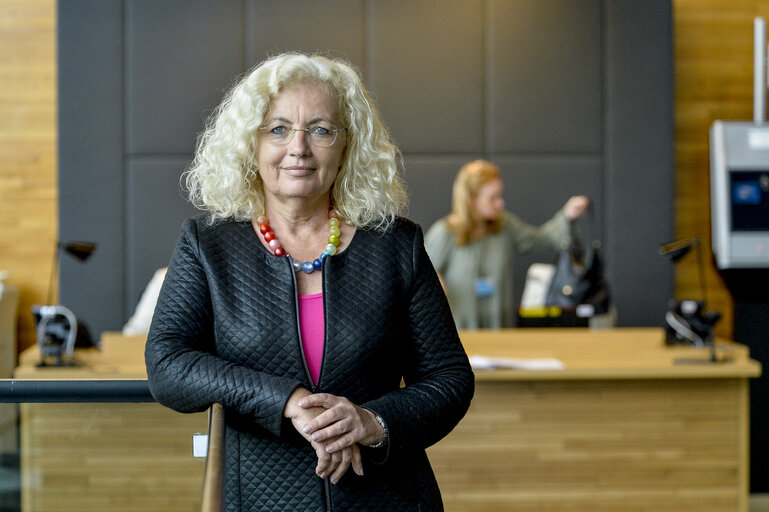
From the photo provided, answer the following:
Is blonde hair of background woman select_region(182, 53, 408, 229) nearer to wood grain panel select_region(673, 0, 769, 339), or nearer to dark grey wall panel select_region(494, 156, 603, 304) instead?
dark grey wall panel select_region(494, 156, 603, 304)

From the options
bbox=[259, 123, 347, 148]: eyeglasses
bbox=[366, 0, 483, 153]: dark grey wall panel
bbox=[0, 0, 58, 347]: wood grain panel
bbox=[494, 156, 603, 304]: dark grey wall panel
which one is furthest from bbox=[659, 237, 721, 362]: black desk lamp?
bbox=[0, 0, 58, 347]: wood grain panel

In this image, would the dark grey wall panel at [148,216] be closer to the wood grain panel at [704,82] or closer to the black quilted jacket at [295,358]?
the wood grain panel at [704,82]

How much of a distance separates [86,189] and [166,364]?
15.4 feet

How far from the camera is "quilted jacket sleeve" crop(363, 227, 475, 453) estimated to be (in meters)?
1.47

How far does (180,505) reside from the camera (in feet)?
5.91

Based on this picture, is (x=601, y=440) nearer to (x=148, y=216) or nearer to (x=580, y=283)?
(x=580, y=283)

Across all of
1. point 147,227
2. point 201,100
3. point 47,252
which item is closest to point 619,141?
point 201,100

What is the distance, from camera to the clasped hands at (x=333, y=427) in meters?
1.36

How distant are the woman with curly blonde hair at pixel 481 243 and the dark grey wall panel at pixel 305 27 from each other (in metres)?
1.63

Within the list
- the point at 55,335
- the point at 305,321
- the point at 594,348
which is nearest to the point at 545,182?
the point at 594,348

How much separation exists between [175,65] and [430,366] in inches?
189

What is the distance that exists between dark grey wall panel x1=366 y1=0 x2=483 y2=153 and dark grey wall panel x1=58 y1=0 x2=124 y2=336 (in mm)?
1647

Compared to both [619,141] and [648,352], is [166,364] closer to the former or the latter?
[648,352]

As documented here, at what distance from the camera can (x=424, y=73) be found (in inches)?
237
